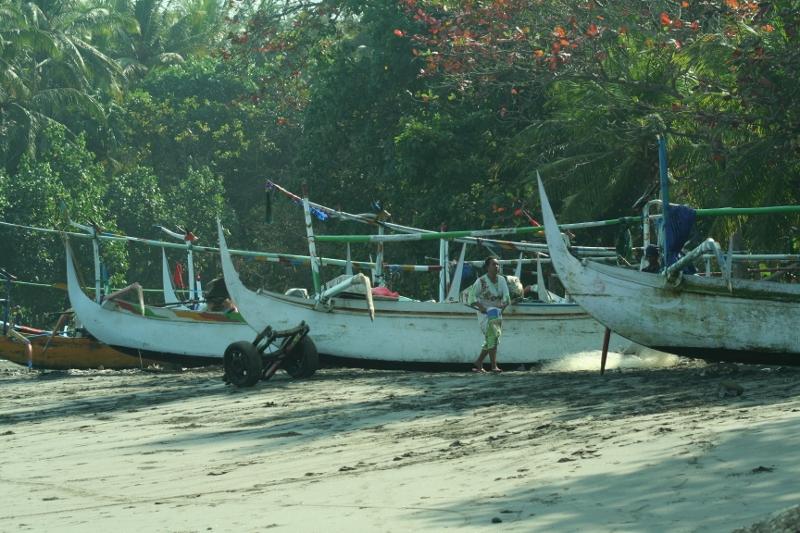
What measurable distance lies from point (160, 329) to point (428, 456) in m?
11.3

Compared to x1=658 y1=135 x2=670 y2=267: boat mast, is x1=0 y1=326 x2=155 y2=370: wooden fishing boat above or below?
below

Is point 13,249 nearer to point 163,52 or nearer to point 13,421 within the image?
point 163,52

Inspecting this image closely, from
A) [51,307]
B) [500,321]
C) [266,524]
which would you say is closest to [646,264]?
[500,321]

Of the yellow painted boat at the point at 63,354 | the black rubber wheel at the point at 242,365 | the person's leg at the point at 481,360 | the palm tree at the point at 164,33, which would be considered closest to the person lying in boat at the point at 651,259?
the person's leg at the point at 481,360

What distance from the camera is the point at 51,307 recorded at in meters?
32.4

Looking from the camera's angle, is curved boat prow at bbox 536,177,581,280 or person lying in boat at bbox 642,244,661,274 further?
person lying in boat at bbox 642,244,661,274

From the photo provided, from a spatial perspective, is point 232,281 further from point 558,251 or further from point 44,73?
point 44,73

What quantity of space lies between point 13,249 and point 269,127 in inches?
398

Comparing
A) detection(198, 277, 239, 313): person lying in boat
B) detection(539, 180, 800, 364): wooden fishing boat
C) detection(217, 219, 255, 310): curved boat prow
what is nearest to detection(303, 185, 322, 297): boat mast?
detection(217, 219, 255, 310): curved boat prow

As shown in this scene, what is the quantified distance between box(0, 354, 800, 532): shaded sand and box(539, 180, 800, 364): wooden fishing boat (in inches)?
12.3

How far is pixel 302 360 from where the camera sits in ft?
50.9

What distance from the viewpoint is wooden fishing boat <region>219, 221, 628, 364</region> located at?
1570 centimetres

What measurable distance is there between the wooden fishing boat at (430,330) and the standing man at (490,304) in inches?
19.2

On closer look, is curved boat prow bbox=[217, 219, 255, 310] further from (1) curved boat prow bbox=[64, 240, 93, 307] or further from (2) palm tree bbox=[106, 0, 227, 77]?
(2) palm tree bbox=[106, 0, 227, 77]
